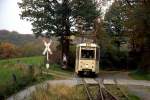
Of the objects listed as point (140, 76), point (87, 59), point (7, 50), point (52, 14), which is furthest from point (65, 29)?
point (7, 50)

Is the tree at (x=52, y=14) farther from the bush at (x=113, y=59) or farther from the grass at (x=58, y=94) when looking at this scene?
the grass at (x=58, y=94)

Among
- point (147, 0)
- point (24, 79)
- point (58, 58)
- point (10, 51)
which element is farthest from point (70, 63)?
point (10, 51)

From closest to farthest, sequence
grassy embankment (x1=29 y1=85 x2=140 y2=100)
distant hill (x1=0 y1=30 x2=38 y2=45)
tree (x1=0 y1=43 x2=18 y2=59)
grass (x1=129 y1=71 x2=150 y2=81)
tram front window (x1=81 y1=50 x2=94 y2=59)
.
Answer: grassy embankment (x1=29 y1=85 x2=140 y2=100), tram front window (x1=81 y1=50 x2=94 y2=59), grass (x1=129 y1=71 x2=150 y2=81), tree (x1=0 y1=43 x2=18 y2=59), distant hill (x1=0 y1=30 x2=38 y2=45)

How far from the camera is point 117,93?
2523 centimetres

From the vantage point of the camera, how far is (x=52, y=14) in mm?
49406

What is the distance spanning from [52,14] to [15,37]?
107ft

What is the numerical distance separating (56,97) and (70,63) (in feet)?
93.8

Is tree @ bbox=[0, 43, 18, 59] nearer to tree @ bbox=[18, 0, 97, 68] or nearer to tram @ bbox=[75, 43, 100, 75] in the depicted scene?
tree @ bbox=[18, 0, 97, 68]

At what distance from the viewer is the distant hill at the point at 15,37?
77275 mm

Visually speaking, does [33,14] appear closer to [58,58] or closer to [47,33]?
[47,33]

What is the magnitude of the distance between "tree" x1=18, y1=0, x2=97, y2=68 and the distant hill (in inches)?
1036

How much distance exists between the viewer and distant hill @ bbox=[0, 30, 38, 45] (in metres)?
77.3

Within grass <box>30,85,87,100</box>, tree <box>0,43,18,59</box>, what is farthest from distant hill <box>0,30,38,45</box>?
grass <box>30,85,87,100</box>

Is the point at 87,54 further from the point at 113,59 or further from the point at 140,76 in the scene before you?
the point at 113,59
